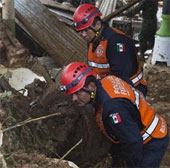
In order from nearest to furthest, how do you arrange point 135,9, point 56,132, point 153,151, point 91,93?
point 91,93, point 153,151, point 56,132, point 135,9

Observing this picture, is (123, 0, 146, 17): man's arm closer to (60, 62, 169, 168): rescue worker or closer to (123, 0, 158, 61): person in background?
(123, 0, 158, 61): person in background

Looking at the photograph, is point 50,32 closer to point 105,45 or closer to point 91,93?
point 105,45

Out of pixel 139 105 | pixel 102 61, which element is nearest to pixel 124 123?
pixel 139 105

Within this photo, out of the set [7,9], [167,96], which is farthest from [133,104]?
[7,9]

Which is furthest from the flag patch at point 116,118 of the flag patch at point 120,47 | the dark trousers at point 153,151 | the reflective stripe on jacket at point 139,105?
the flag patch at point 120,47

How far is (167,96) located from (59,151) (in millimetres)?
2753

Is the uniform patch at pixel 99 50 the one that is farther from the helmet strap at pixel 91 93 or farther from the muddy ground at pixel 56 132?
the helmet strap at pixel 91 93

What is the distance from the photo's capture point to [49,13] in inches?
287

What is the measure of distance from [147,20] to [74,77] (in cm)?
605

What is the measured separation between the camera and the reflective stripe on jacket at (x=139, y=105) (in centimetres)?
285

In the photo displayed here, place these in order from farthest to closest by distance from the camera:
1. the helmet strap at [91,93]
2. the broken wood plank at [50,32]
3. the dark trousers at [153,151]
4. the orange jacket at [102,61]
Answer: the broken wood plank at [50,32], the orange jacket at [102,61], the dark trousers at [153,151], the helmet strap at [91,93]

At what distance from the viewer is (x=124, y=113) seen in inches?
109

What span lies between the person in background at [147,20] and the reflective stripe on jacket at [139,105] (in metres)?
5.66

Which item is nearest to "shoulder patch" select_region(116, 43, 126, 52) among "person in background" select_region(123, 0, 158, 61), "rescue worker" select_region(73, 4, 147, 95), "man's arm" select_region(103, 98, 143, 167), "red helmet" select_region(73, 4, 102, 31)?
"rescue worker" select_region(73, 4, 147, 95)
